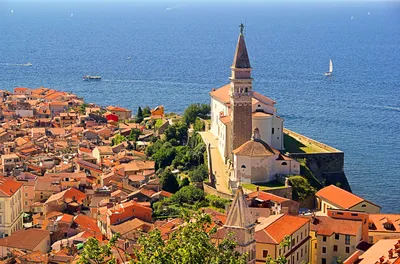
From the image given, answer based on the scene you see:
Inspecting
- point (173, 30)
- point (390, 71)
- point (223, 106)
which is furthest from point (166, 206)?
point (173, 30)

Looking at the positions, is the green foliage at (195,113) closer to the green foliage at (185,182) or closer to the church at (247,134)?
the church at (247,134)

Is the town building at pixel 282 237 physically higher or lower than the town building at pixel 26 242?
higher

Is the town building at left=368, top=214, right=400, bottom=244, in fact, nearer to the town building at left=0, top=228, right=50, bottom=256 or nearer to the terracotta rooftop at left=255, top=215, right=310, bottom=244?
the terracotta rooftop at left=255, top=215, right=310, bottom=244

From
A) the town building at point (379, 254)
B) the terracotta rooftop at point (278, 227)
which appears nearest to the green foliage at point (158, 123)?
the terracotta rooftop at point (278, 227)

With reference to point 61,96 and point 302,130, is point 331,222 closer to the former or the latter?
point 302,130

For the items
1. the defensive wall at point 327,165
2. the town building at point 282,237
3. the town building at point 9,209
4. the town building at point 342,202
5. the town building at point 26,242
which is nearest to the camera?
the town building at point 282,237

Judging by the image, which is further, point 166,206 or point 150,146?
point 150,146

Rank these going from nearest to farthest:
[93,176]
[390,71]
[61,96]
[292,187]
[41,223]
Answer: [41,223] < [292,187] < [93,176] < [61,96] < [390,71]
